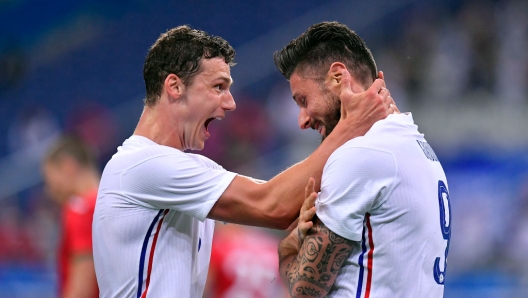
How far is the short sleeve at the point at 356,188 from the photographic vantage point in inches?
121

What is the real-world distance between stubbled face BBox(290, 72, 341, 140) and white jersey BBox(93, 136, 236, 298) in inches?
18.3

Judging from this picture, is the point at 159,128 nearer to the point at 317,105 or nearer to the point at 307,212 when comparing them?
the point at 317,105

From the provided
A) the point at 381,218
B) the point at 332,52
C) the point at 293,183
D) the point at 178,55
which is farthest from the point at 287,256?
the point at 178,55

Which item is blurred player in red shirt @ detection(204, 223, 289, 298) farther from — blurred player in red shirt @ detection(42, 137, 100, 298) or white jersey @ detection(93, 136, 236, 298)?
white jersey @ detection(93, 136, 236, 298)

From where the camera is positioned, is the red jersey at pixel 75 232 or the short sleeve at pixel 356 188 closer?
the short sleeve at pixel 356 188

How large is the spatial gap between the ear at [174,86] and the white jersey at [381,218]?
38.9 inches

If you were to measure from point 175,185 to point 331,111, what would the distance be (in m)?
0.81

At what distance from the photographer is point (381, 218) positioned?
123 inches

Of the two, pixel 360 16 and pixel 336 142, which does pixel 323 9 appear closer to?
pixel 360 16

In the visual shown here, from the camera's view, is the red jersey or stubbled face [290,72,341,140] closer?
stubbled face [290,72,341,140]

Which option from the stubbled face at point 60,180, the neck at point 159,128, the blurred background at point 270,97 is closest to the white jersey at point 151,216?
the neck at point 159,128

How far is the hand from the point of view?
10.6 feet

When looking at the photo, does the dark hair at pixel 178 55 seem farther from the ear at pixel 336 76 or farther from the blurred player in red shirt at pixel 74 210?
the blurred player in red shirt at pixel 74 210

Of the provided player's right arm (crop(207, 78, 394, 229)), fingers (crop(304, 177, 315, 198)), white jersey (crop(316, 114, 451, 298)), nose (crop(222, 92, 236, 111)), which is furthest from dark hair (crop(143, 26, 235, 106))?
white jersey (crop(316, 114, 451, 298))
